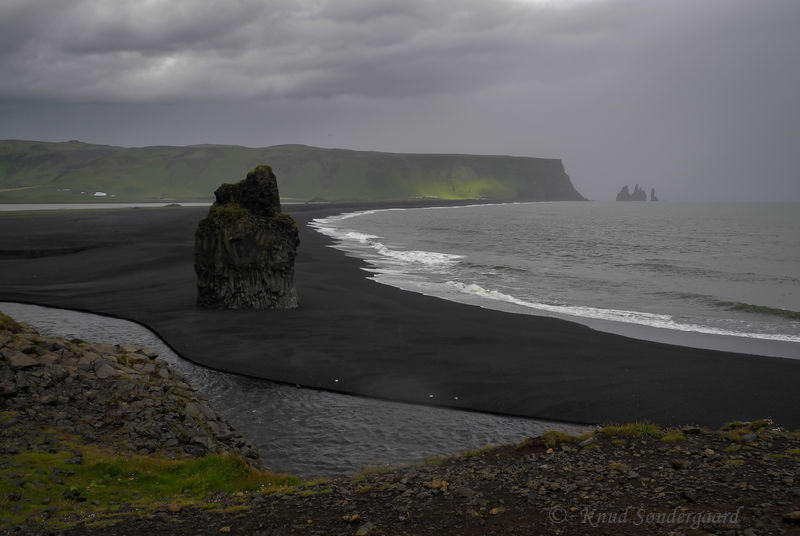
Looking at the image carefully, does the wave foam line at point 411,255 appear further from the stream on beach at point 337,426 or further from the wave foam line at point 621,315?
the stream on beach at point 337,426

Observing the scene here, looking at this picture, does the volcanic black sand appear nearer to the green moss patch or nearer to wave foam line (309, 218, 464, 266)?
the green moss patch

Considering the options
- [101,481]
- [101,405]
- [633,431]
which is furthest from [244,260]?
[633,431]

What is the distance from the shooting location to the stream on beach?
1634 cm

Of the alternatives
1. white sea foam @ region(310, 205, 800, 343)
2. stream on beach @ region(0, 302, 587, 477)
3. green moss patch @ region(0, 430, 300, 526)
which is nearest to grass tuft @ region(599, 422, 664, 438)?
stream on beach @ region(0, 302, 587, 477)

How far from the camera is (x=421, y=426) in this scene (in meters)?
18.6

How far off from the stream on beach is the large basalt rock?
9.19 meters

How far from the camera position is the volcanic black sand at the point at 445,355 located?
790 inches

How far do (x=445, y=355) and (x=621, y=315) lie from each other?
52.3 ft

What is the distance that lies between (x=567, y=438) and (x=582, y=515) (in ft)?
15.3

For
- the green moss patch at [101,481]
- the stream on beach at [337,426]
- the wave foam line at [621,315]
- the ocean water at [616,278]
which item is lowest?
the stream on beach at [337,426]

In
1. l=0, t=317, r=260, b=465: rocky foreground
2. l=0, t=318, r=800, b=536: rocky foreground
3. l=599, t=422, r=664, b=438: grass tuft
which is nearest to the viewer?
l=0, t=318, r=800, b=536: rocky foreground

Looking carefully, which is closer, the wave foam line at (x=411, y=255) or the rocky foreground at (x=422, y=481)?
the rocky foreground at (x=422, y=481)

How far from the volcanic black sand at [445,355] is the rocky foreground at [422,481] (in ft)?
14.7

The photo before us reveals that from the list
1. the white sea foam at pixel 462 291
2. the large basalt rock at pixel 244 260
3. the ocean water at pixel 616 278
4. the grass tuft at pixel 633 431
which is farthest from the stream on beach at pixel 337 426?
the white sea foam at pixel 462 291
